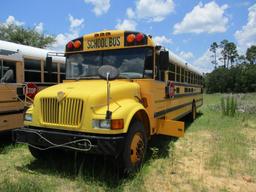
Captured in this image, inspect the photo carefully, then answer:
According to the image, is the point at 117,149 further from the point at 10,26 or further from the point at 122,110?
the point at 10,26

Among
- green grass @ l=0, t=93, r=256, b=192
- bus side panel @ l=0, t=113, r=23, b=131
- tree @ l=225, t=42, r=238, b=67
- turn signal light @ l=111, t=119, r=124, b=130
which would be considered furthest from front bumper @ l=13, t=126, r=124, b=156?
tree @ l=225, t=42, r=238, b=67

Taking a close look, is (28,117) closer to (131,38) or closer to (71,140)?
(71,140)

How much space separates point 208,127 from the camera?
1096cm

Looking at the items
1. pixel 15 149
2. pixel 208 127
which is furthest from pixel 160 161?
pixel 208 127

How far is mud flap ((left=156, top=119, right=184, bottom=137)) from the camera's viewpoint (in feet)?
21.0

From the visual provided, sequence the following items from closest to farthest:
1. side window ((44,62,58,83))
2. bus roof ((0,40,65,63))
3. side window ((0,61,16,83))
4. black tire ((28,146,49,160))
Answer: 1. black tire ((28,146,49,160))
2. side window ((0,61,16,83))
3. bus roof ((0,40,65,63))
4. side window ((44,62,58,83))

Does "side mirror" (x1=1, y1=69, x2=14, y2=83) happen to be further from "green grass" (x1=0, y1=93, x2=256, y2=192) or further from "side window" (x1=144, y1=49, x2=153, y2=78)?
"side window" (x1=144, y1=49, x2=153, y2=78)

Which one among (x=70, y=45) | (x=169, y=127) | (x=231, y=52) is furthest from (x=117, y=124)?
(x=231, y=52)

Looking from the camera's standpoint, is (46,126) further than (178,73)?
No

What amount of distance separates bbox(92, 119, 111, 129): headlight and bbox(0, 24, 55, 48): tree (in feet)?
98.8

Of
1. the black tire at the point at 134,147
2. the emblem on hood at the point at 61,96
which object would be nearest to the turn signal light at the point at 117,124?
the black tire at the point at 134,147

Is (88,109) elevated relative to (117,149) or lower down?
elevated

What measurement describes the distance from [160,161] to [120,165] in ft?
5.00

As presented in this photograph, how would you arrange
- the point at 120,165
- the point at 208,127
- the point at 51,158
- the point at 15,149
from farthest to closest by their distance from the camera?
1. the point at 208,127
2. the point at 15,149
3. the point at 51,158
4. the point at 120,165
